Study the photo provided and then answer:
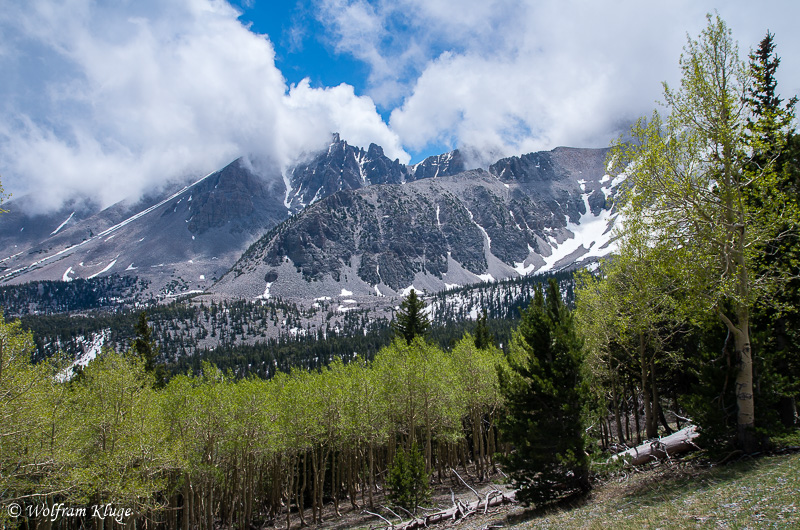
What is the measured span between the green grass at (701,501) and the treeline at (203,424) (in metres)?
14.2

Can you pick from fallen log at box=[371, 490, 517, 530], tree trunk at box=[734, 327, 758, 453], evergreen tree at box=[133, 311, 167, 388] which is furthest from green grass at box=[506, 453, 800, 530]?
evergreen tree at box=[133, 311, 167, 388]

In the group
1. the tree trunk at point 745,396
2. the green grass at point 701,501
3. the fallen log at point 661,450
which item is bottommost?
the fallen log at point 661,450

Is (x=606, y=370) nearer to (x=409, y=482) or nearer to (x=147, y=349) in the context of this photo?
(x=409, y=482)

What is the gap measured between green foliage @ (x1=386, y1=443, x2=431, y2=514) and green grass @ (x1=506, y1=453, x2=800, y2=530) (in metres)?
9.51

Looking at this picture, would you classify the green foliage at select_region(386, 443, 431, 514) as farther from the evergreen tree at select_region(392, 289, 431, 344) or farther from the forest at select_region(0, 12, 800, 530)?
the evergreen tree at select_region(392, 289, 431, 344)

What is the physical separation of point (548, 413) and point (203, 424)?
22817mm

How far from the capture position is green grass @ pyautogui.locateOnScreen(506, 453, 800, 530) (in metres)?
9.05

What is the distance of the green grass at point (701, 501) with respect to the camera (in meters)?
9.05

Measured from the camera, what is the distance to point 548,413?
681 inches

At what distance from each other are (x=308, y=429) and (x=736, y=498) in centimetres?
2957

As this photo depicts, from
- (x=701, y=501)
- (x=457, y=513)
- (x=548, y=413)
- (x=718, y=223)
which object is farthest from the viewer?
(x=457, y=513)

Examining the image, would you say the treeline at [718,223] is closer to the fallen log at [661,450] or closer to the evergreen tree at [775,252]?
the evergreen tree at [775,252]

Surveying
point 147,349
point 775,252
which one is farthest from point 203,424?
point 775,252

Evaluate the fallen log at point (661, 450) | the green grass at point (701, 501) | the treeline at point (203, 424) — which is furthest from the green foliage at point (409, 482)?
the fallen log at point (661, 450)
